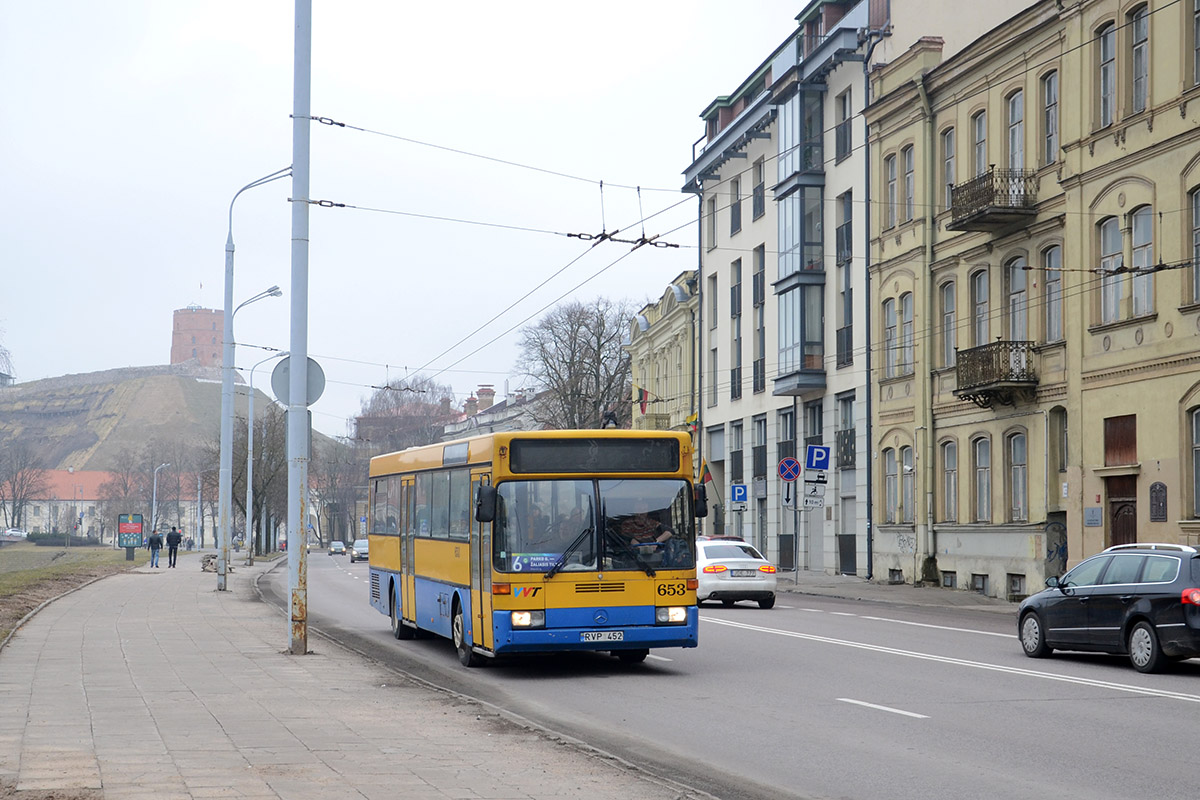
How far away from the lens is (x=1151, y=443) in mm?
27781

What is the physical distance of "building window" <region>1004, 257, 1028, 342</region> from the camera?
33.4 metres

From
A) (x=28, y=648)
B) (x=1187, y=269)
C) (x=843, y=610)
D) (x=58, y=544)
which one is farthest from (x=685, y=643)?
(x=58, y=544)

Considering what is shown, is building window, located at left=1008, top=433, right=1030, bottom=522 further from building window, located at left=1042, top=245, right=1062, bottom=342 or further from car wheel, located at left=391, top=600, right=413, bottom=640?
car wheel, located at left=391, top=600, right=413, bottom=640

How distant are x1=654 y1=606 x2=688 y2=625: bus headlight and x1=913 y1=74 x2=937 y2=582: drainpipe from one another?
23.0 meters

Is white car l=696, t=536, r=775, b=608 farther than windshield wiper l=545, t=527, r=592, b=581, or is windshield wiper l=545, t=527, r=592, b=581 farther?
white car l=696, t=536, r=775, b=608

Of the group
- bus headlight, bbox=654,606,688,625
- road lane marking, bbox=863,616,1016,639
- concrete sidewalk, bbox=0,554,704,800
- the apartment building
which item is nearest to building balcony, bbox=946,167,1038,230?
the apartment building

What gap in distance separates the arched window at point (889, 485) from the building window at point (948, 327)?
4.08m

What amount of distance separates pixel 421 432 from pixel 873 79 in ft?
279

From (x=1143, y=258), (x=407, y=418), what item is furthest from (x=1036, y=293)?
(x=407, y=418)

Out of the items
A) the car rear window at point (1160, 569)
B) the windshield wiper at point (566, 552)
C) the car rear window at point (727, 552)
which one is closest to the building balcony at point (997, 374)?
the car rear window at point (727, 552)

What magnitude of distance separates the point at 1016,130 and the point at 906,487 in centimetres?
1051

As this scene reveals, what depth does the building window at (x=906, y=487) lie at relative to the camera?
129 ft

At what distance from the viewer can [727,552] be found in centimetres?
2922

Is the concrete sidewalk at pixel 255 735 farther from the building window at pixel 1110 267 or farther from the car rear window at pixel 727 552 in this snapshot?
the building window at pixel 1110 267
